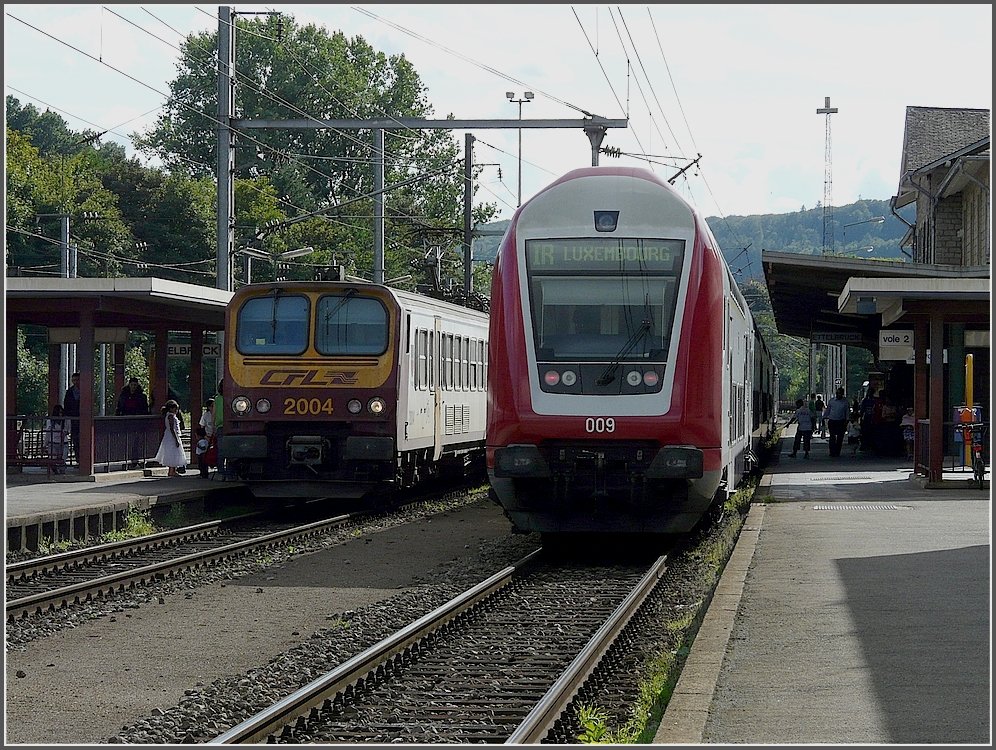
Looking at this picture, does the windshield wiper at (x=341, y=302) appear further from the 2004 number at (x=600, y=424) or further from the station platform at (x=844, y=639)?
the 2004 number at (x=600, y=424)

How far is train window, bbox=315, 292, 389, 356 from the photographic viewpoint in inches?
699

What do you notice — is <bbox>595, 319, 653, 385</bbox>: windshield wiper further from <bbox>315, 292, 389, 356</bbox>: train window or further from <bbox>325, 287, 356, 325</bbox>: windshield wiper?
<bbox>325, 287, 356, 325</bbox>: windshield wiper

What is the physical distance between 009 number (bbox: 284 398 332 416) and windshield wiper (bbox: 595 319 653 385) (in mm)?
5790

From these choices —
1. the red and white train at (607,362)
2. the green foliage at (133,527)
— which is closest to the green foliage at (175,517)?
the green foliage at (133,527)

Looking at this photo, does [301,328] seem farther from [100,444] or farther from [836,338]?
[836,338]

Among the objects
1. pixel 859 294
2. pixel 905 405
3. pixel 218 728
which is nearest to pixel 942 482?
pixel 859 294

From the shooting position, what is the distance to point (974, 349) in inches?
1153

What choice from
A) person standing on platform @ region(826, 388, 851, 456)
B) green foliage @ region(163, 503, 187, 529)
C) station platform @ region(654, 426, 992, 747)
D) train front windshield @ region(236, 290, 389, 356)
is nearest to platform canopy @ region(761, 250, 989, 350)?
person standing on platform @ region(826, 388, 851, 456)

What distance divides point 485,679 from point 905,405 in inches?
1078

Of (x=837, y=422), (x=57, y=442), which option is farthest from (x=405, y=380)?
(x=837, y=422)

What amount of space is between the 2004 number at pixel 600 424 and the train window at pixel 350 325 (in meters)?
5.66

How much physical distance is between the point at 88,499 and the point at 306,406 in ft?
9.31

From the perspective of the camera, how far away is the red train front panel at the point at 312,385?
57.4ft

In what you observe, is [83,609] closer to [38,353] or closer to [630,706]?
[630,706]
